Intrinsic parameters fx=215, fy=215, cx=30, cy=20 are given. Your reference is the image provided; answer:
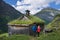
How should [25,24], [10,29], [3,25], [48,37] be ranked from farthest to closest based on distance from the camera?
[3,25] < [10,29] < [25,24] < [48,37]

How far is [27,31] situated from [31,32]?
2.39 ft

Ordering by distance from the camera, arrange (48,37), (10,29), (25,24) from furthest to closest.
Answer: (10,29) → (25,24) → (48,37)

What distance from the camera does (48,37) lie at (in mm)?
23516

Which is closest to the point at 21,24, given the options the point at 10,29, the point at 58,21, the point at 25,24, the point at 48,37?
the point at 25,24

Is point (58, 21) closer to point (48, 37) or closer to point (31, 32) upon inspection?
point (31, 32)

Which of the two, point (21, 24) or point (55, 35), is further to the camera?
point (21, 24)

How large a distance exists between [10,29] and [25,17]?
4.24 meters

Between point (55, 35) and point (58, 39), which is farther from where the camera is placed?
point (55, 35)

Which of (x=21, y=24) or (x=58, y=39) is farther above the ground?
(x=21, y=24)

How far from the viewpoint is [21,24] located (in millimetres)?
36188

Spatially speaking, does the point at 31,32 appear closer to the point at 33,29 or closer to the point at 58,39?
the point at 33,29

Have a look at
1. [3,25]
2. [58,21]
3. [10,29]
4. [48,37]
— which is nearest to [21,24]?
[10,29]

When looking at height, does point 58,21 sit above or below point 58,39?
above

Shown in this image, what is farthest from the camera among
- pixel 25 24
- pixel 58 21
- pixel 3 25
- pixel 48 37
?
pixel 3 25
